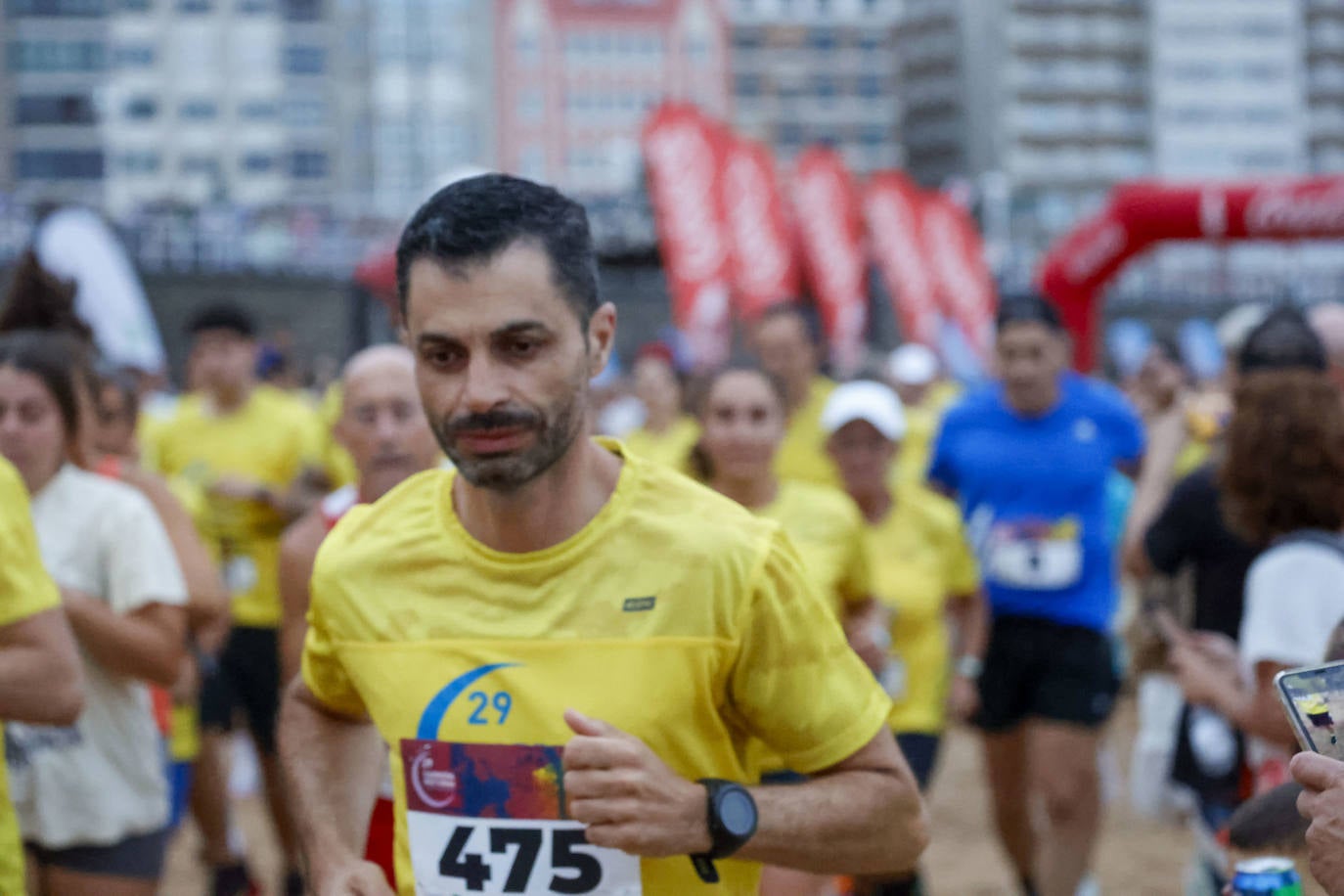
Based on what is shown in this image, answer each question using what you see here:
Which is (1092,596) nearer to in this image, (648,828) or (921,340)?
(648,828)

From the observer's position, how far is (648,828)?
200 centimetres

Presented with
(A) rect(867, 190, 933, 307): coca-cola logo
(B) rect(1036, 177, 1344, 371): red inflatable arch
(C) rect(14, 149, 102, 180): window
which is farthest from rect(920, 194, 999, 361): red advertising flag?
(C) rect(14, 149, 102, 180): window

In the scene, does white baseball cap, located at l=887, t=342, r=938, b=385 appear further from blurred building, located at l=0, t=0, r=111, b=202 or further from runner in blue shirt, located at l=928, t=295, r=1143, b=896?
blurred building, located at l=0, t=0, r=111, b=202

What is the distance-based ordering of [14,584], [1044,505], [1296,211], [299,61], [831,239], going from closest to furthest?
[14,584] < [1044,505] < [1296,211] < [831,239] < [299,61]

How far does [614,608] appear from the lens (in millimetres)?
2215

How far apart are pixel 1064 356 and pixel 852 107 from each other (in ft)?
314

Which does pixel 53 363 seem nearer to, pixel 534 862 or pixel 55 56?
pixel 534 862

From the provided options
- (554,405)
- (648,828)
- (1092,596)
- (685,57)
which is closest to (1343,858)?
(648,828)

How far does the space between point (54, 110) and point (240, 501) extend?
7530 cm

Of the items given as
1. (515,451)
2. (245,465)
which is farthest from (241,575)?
(515,451)

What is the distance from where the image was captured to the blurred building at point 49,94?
7538cm

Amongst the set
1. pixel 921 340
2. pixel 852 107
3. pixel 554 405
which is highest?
pixel 852 107

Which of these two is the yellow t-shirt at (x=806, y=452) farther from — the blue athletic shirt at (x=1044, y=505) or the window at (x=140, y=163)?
the window at (x=140, y=163)

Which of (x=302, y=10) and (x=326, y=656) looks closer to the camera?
(x=326, y=656)
